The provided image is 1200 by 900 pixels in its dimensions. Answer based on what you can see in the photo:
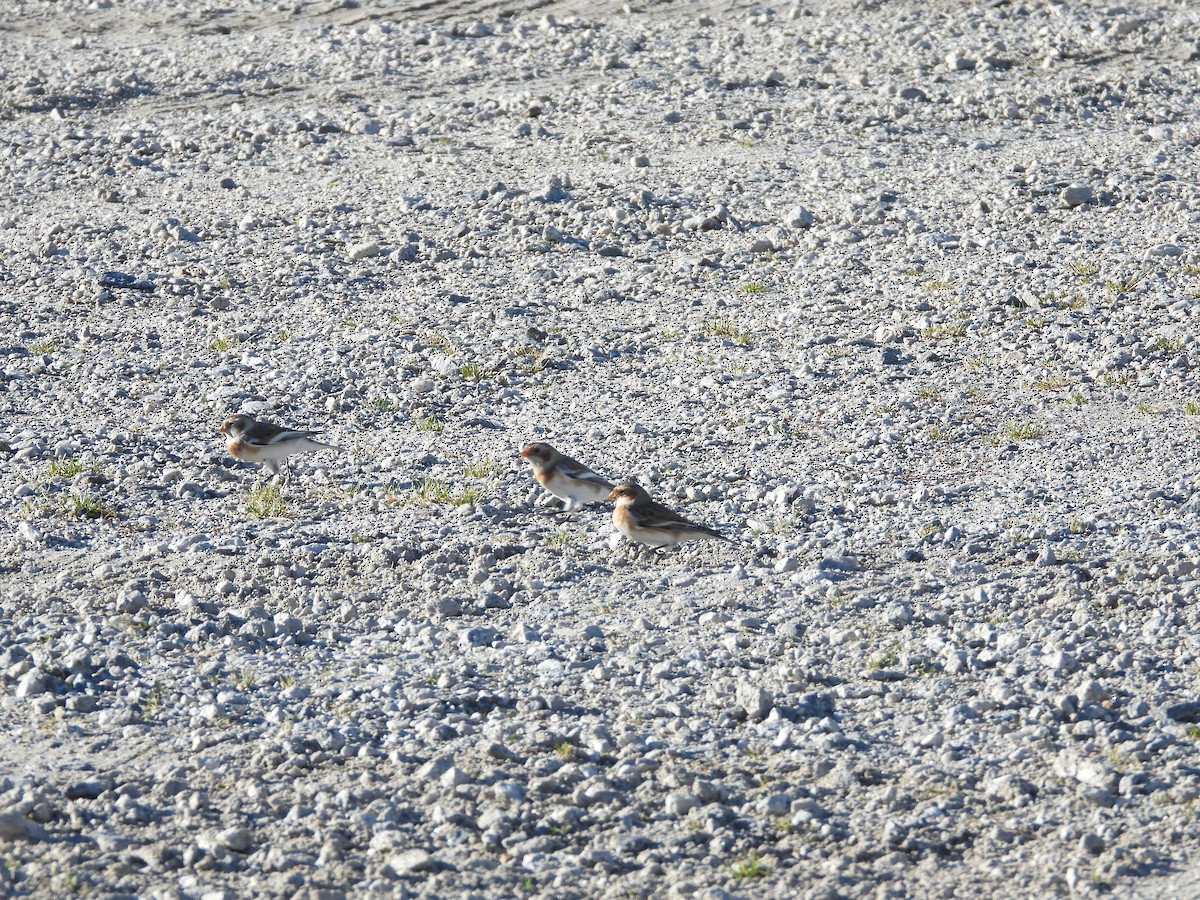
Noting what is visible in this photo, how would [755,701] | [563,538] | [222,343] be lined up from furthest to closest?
[222,343]
[563,538]
[755,701]

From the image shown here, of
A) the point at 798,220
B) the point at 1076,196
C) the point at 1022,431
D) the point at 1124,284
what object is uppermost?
the point at 1076,196

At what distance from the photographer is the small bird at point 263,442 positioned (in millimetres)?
10656

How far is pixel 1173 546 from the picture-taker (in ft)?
28.8

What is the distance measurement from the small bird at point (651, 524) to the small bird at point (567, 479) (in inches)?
21.0

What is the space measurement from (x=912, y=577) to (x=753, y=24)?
15.1 metres

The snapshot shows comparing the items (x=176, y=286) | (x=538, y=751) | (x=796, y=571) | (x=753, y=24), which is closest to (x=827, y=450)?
(x=796, y=571)

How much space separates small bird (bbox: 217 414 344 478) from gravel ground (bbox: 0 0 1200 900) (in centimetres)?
24

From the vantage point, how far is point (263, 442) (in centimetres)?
1066

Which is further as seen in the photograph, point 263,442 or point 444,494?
point 263,442

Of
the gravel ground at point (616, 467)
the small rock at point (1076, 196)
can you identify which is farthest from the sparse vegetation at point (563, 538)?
the small rock at point (1076, 196)

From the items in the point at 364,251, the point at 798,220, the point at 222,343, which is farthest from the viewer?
the point at 798,220

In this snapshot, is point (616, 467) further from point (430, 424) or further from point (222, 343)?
point (222, 343)

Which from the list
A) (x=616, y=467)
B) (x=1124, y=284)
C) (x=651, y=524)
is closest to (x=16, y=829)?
(x=651, y=524)

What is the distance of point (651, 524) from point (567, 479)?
2.94 feet
